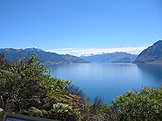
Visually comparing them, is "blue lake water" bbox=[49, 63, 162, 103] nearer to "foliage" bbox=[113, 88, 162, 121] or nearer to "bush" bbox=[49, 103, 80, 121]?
"foliage" bbox=[113, 88, 162, 121]

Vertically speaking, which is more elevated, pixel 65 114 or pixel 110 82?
pixel 65 114

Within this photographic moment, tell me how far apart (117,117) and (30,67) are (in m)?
4.40

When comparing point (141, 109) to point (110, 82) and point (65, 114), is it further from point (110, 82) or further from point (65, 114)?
point (110, 82)

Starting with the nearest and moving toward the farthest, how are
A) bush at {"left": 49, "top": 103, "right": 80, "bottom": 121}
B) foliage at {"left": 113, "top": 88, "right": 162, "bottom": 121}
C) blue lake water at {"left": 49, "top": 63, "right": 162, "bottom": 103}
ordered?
1. bush at {"left": 49, "top": 103, "right": 80, "bottom": 121}
2. foliage at {"left": 113, "top": 88, "right": 162, "bottom": 121}
3. blue lake water at {"left": 49, "top": 63, "right": 162, "bottom": 103}

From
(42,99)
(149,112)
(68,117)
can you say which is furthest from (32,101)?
(149,112)

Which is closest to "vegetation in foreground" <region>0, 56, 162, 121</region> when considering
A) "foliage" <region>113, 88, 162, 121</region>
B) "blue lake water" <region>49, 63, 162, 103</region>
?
"foliage" <region>113, 88, 162, 121</region>

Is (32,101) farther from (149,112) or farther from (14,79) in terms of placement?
(149,112)

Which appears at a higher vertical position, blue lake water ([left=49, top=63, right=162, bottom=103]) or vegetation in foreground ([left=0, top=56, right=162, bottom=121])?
vegetation in foreground ([left=0, top=56, right=162, bottom=121])

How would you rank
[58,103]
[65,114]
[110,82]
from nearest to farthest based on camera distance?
[65,114] < [58,103] < [110,82]

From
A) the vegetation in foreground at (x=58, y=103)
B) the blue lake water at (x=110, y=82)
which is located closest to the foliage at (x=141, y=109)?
the vegetation in foreground at (x=58, y=103)

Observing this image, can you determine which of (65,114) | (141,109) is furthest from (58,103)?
(141,109)

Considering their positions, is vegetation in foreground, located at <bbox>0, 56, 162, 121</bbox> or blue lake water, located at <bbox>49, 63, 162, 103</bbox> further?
blue lake water, located at <bbox>49, 63, 162, 103</bbox>

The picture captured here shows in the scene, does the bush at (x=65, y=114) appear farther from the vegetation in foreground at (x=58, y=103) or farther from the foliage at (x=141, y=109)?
the foliage at (x=141, y=109)

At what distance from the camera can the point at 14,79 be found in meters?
8.49
